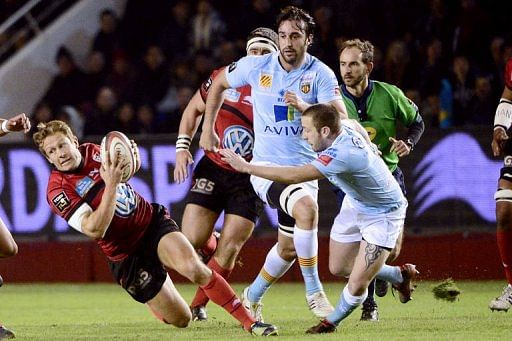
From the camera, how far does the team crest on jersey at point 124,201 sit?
7.93 metres

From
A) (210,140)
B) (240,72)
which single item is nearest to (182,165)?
(210,140)

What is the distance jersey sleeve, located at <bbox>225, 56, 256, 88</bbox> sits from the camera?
8.53 metres

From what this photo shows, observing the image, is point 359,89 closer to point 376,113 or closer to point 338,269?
point 376,113

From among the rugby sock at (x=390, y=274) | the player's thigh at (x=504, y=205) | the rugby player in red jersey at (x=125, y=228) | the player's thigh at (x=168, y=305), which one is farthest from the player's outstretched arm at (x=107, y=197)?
the player's thigh at (x=504, y=205)

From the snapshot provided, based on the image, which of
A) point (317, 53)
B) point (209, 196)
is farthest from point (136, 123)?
point (209, 196)

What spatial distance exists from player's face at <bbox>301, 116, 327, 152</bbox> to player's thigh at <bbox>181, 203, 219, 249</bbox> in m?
2.04

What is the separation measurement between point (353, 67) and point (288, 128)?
82 cm

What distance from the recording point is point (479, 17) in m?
13.4

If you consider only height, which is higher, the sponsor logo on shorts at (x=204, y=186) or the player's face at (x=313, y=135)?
the player's face at (x=313, y=135)

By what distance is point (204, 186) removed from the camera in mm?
9367

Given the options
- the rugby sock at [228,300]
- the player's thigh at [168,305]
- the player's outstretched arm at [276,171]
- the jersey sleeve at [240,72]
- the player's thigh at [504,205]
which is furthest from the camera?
the player's thigh at [504,205]

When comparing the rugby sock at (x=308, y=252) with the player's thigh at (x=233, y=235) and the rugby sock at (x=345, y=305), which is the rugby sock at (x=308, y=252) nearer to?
Result: the rugby sock at (x=345, y=305)

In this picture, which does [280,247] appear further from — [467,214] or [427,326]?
[467,214]

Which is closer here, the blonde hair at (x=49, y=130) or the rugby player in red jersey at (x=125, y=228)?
the rugby player in red jersey at (x=125, y=228)
